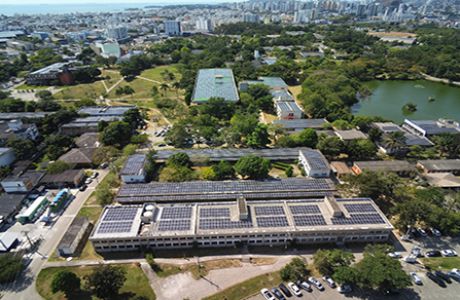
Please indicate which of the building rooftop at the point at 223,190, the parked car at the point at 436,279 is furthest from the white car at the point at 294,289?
the parked car at the point at 436,279

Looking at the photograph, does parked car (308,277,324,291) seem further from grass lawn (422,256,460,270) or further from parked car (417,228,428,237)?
parked car (417,228,428,237)

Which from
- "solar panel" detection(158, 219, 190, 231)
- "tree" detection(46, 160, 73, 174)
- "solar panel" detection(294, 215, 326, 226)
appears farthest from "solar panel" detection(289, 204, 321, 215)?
"tree" detection(46, 160, 73, 174)

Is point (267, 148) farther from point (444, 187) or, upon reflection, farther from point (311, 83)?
point (311, 83)

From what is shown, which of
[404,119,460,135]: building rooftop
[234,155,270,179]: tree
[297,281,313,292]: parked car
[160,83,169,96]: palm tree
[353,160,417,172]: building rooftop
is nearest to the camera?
[297,281,313,292]: parked car

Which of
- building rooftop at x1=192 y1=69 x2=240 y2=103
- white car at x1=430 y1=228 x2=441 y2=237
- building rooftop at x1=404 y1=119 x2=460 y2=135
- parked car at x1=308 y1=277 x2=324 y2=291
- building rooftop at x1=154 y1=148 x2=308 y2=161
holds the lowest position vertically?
parked car at x1=308 y1=277 x2=324 y2=291

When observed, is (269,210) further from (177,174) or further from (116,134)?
(116,134)

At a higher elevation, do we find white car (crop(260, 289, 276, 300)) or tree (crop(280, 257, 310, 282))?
tree (crop(280, 257, 310, 282))

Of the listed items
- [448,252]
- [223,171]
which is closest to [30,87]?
[223,171]
